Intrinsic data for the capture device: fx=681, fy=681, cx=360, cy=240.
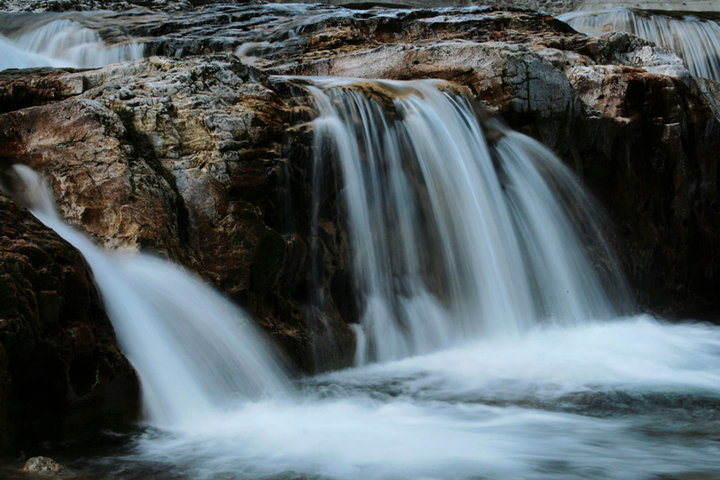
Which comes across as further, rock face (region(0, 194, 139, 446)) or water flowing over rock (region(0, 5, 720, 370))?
water flowing over rock (region(0, 5, 720, 370))

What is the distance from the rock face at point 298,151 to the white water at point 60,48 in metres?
2.69

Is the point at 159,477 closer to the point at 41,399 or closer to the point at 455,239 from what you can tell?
the point at 41,399

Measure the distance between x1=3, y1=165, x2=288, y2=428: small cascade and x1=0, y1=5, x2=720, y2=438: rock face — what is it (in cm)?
15

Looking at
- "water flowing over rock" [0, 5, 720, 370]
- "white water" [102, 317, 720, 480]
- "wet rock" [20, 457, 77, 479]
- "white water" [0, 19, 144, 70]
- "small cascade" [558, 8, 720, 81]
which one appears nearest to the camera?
"wet rock" [20, 457, 77, 479]

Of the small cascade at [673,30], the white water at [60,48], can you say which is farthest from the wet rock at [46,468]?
the small cascade at [673,30]

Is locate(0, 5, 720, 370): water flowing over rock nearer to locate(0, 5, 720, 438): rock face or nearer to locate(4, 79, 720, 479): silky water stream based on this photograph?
locate(0, 5, 720, 438): rock face

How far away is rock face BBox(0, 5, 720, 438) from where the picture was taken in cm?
458

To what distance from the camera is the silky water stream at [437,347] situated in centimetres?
331

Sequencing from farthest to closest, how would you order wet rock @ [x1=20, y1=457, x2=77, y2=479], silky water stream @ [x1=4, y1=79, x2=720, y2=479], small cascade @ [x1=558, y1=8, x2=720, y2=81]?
small cascade @ [x1=558, y1=8, x2=720, y2=81], silky water stream @ [x1=4, y1=79, x2=720, y2=479], wet rock @ [x1=20, y1=457, x2=77, y2=479]

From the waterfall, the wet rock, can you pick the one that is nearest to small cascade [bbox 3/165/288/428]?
the wet rock

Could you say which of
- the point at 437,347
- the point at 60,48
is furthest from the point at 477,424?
the point at 60,48

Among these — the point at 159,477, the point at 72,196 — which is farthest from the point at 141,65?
the point at 159,477

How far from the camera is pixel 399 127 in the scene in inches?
247

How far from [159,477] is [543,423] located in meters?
2.11
